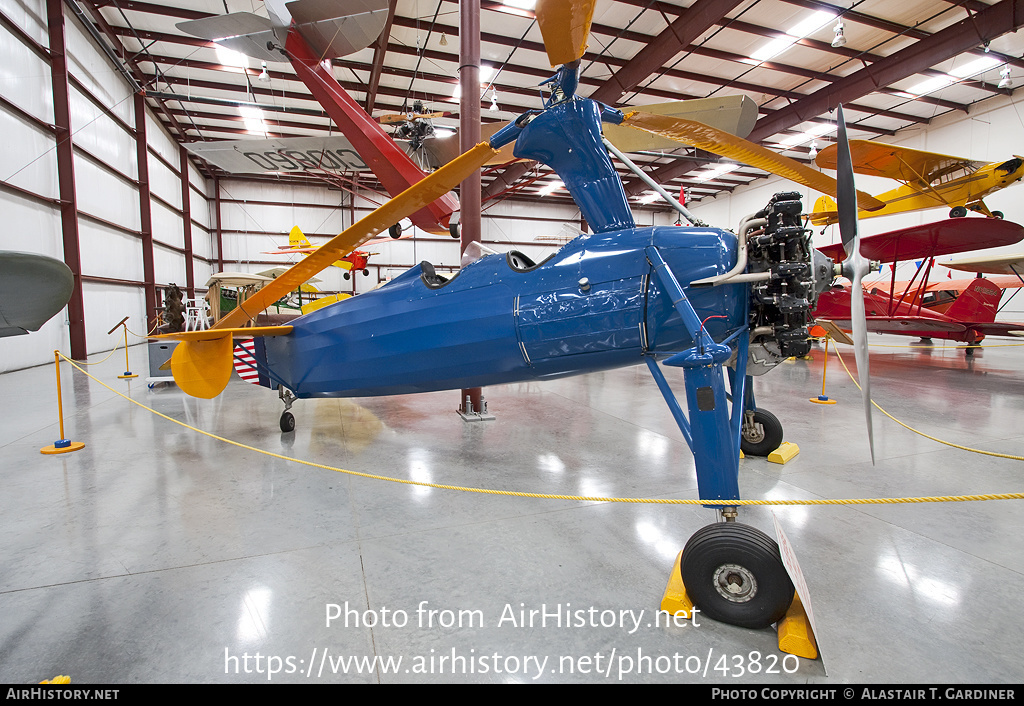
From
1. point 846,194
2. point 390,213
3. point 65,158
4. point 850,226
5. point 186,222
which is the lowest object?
point 850,226

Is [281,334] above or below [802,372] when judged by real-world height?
above

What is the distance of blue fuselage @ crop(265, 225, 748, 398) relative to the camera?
2.85 meters

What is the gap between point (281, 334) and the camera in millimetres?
4871

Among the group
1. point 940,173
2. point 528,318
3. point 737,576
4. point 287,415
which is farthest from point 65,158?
point 940,173

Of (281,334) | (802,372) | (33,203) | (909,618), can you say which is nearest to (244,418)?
(281,334)

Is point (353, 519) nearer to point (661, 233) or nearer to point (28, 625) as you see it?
point (28, 625)

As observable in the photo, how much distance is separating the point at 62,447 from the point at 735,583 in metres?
5.90

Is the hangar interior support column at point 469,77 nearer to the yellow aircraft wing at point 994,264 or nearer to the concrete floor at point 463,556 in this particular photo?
the concrete floor at point 463,556

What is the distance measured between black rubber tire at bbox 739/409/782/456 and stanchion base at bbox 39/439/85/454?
640cm

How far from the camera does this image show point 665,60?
12.0m

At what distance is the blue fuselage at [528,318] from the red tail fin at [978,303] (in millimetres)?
11886

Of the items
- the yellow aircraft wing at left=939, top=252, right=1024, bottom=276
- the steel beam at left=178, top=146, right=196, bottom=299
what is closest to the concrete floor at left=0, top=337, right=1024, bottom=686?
the yellow aircraft wing at left=939, top=252, right=1024, bottom=276

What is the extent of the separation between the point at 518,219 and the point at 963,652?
3071 centimetres

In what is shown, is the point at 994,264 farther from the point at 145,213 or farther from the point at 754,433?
the point at 145,213
